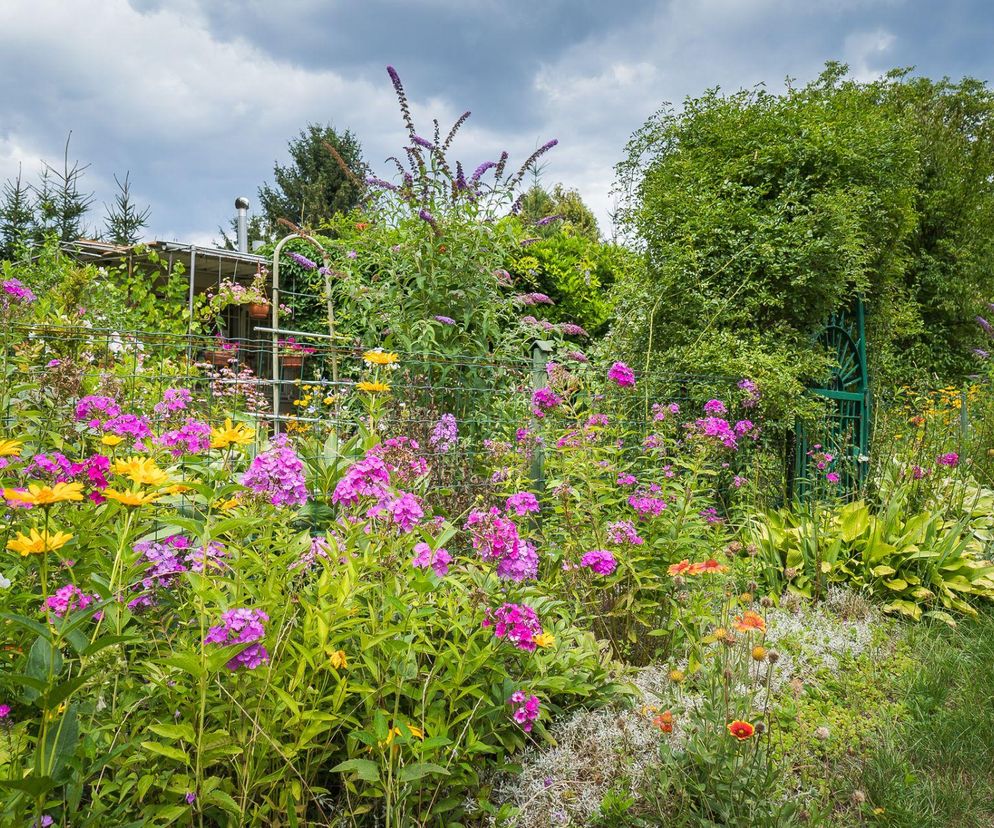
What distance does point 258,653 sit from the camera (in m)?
1.30

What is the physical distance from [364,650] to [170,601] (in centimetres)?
57

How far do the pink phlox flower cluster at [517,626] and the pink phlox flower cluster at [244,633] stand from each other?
567 mm

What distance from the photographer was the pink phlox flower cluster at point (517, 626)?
1.61 m

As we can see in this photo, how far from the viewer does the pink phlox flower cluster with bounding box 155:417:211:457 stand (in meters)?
2.10

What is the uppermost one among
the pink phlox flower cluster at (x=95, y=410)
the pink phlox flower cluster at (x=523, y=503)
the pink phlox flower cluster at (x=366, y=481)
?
the pink phlox flower cluster at (x=95, y=410)

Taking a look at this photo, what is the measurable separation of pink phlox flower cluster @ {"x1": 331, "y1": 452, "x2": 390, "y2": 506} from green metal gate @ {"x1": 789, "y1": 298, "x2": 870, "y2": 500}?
3.52 m

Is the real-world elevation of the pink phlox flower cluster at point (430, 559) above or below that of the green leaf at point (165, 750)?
above

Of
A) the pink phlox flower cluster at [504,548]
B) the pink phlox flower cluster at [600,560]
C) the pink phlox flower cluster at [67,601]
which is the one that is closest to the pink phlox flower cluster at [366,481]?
the pink phlox flower cluster at [504,548]

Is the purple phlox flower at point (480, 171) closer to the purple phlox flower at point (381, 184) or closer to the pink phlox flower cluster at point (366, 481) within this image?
the purple phlox flower at point (381, 184)

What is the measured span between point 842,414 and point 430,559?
167 inches

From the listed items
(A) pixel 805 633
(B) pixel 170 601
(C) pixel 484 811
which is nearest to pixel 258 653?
(B) pixel 170 601

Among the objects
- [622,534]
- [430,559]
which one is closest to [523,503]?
[430,559]

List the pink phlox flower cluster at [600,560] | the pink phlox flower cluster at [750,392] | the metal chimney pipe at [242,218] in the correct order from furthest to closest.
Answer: the metal chimney pipe at [242,218] → the pink phlox flower cluster at [750,392] → the pink phlox flower cluster at [600,560]

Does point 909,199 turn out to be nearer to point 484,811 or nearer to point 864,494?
point 864,494
